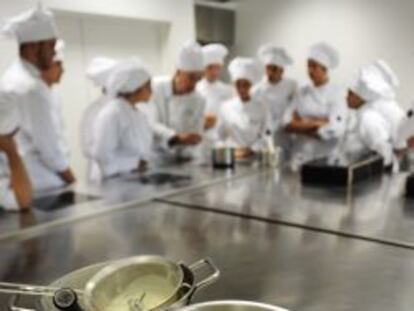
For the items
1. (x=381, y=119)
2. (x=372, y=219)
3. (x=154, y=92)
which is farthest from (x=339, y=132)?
(x=372, y=219)

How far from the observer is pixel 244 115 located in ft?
9.05

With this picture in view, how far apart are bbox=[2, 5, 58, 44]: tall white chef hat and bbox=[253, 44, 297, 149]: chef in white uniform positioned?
60.5 inches

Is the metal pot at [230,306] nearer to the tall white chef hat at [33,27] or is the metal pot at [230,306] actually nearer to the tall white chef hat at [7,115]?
the tall white chef hat at [7,115]

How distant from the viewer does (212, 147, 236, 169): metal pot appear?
2.22 m

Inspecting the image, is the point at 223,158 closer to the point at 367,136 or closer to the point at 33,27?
the point at 367,136

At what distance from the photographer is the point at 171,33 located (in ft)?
11.9

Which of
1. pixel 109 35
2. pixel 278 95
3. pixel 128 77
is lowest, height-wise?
pixel 278 95

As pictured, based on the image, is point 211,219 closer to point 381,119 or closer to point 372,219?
point 372,219

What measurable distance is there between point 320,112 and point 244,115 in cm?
48

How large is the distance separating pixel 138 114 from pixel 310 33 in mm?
2324

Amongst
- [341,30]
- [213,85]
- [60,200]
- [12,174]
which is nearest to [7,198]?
[12,174]

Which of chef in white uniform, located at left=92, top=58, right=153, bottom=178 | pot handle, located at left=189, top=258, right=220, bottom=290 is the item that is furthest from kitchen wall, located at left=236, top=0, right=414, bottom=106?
pot handle, located at left=189, top=258, right=220, bottom=290

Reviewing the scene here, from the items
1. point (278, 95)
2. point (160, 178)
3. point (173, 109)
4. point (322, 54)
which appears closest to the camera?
point (160, 178)

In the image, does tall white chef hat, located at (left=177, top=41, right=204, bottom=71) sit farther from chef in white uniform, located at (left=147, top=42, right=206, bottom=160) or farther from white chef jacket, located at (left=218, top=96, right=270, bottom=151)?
white chef jacket, located at (left=218, top=96, right=270, bottom=151)
